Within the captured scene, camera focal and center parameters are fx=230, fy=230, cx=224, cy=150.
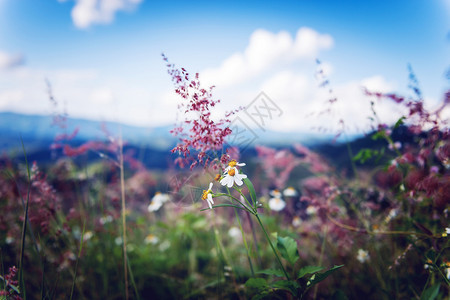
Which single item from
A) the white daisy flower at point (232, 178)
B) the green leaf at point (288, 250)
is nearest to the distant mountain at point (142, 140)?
the white daisy flower at point (232, 178)

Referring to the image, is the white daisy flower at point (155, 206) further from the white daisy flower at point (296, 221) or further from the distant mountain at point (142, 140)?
the white daisy flower at point (296, 221)

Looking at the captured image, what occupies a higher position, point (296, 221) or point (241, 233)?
point (241, 233)

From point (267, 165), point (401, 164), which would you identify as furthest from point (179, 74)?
point (267, 165)

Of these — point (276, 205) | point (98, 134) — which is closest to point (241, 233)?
point (276, 205)

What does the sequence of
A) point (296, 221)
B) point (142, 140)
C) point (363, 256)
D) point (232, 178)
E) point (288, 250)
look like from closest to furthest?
point (232, 178) < point (288, 250) < point (363, 256) < point (296, 221) < point (142, 140)

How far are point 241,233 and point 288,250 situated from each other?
0.72 m

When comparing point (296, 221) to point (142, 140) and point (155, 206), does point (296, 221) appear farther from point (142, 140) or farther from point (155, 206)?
point (142, 140)

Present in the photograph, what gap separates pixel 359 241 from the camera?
223 cm

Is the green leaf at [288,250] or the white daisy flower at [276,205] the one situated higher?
the white daisy flower at [276,205]

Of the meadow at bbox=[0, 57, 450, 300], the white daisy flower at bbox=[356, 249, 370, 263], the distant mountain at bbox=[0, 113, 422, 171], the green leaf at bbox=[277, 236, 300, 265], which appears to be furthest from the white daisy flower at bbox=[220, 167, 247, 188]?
the white daisy flower at bbox=[356, 249, 370, 263]

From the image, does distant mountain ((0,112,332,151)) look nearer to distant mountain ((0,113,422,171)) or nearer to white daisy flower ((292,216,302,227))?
distant mountain ((0,113,422,171))

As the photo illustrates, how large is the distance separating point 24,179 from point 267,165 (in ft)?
9.80

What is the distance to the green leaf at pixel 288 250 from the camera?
1188 mm

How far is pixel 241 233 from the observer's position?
6.25 feet
